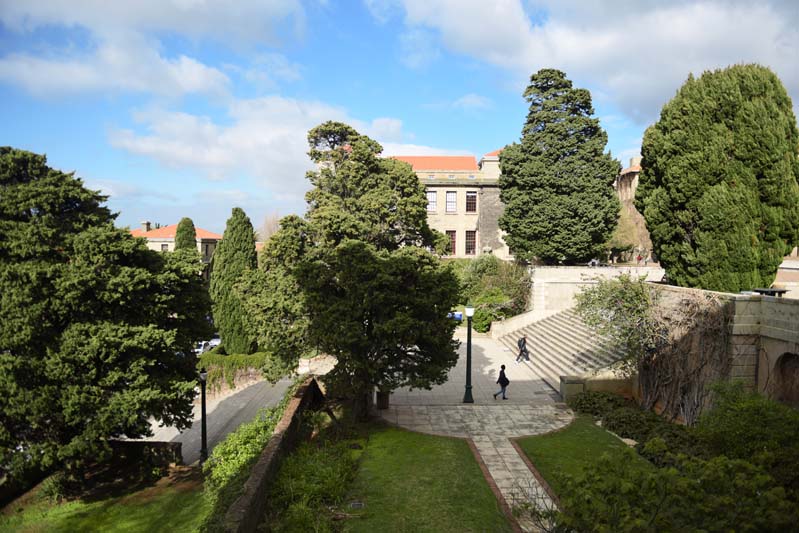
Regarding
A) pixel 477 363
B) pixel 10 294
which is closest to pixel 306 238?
pixel 10 294

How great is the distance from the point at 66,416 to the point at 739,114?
21148mm

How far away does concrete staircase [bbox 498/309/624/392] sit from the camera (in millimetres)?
20078

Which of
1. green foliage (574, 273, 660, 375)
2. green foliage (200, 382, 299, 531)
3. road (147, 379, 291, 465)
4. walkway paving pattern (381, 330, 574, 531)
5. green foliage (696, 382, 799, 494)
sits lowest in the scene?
road (147, 379, 291, 465)

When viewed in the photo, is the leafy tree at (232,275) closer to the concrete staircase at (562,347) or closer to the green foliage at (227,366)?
the green foliage at (227,366)

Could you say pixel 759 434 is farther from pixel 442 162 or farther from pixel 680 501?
pixel 442 162

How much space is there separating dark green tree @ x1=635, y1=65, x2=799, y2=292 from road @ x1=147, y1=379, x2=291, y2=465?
53.4ft

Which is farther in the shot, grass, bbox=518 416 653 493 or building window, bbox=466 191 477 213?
building window, bbox=466 191 477 213

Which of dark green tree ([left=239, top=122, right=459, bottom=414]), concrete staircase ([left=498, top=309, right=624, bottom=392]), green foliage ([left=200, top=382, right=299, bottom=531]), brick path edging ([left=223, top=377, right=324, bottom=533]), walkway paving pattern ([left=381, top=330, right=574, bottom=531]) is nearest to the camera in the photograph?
brick path edging ([left=223, top=377, right=324, bottom=533])

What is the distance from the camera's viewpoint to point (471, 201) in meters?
43.2

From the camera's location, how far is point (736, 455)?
8.89 metres

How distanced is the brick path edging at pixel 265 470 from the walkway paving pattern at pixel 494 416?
3225mm

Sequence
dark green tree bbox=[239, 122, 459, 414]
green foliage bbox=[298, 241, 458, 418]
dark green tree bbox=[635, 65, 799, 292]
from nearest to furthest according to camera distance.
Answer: green foliage bbox=[298, 241, 458, 418]
dark green tree bbox=[239, 122, 459, 414]
dark green tree bbox=[635, 65, 799, 292]

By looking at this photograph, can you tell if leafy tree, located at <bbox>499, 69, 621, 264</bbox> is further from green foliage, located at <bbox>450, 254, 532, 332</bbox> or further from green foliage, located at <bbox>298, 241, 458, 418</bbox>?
green foliage, located at <bbox>298, 241, 458, 418</bbox>

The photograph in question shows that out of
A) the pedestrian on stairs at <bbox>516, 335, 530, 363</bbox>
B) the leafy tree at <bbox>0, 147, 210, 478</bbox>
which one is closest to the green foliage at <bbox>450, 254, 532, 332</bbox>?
the pedestrian on stairs at <bbox>516, 335, 530, 363</bbox>
